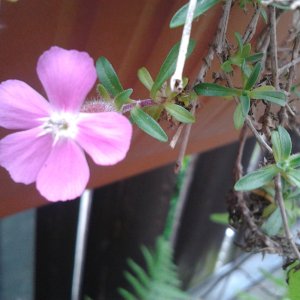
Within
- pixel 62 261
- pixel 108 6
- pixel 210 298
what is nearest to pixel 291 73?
pixel 108 6

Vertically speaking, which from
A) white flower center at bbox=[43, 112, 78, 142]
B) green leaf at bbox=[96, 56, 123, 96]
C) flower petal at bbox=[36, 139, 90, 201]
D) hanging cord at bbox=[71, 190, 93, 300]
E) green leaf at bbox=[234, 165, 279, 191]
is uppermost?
hanging cord at bbox=[71, 190, 93, 300]

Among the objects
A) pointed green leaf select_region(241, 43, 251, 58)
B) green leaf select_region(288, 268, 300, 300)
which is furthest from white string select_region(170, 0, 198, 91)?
green leaf select_region(288, 268, 300, 300)

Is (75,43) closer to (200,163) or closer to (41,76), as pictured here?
(41,76)

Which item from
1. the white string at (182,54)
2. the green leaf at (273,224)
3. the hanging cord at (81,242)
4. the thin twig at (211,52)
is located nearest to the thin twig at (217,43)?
the thin twig at (211,52)

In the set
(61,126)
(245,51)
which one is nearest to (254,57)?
(245,51)

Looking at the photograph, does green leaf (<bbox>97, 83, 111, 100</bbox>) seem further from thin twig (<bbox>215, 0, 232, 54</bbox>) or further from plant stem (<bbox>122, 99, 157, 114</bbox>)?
thin twig (<bbox>215, 0, 232, 54</bbox>)
